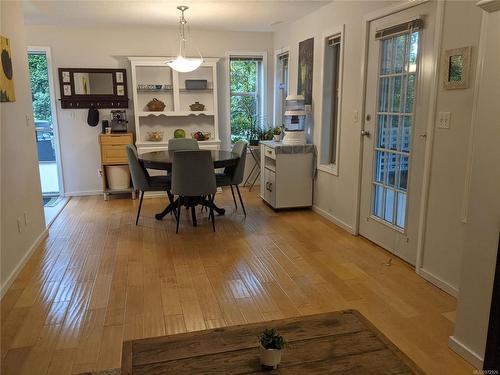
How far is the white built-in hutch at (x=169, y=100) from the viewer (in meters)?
5.59

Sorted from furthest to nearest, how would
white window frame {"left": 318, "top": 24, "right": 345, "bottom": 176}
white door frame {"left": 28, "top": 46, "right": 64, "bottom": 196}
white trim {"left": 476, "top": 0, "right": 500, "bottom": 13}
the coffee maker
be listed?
the coffee maker, white door frame {"left": 28, "top": 46, "right": 64, "bottom": 196}, white window frame {"left": 318, "top": 24, "right": 345, "bottom": 176}, white trim {"left": 476, "top": 0, "right": 500, "bottom": 13}

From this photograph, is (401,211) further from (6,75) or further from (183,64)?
(6,75)

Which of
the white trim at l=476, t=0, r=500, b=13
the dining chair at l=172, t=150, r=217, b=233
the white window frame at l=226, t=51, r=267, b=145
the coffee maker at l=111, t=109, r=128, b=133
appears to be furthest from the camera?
the white window frame at l=226, t=51, r=267, b=145

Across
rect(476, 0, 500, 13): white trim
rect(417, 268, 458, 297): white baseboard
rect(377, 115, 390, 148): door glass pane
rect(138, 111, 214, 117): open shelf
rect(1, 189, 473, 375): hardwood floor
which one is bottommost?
rect(1, 189, 473, 375): hardwood floor

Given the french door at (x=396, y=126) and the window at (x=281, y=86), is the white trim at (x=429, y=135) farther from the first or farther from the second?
the window at (x=281, y=86)

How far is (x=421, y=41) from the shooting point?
9.51 ft

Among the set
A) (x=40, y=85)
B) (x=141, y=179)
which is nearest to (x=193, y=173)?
(x=141, y=179)

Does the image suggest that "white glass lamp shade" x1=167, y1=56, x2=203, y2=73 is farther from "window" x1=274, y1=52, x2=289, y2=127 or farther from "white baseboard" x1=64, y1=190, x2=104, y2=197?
"white baseboard" x1=64, y1=190, x2=104, y2=197

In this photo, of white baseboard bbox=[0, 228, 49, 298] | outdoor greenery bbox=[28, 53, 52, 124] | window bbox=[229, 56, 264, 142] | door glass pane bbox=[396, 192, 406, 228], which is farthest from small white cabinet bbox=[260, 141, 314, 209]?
outdoor greenery bbox=[28, 53, 52, 124]

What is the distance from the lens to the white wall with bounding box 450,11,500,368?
1.80 meters

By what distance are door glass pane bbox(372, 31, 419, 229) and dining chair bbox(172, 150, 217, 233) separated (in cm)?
158

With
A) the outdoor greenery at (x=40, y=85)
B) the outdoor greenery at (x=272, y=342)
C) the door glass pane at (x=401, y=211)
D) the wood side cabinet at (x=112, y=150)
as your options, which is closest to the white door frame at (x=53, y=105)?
the outdoor greenery at (x=40, y=85)

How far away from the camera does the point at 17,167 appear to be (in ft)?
10.5

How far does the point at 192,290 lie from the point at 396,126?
6.79 ft
